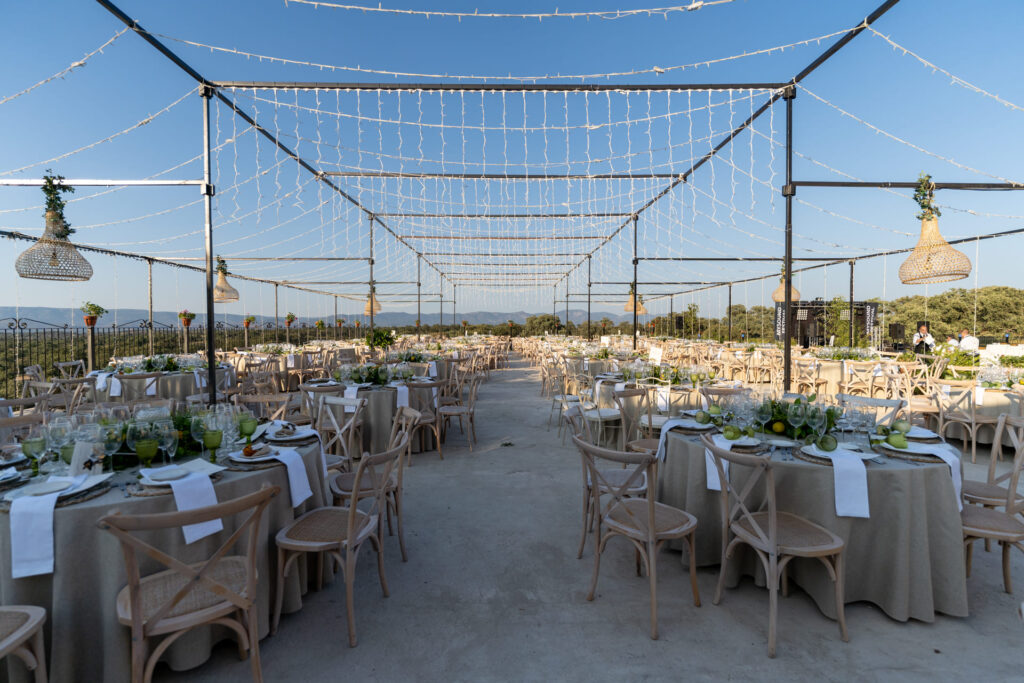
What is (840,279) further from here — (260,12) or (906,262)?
(260,12)

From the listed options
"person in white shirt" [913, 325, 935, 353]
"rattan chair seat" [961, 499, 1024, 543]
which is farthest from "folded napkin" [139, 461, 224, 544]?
"person in white shirt" [913, 325, 935, 353]

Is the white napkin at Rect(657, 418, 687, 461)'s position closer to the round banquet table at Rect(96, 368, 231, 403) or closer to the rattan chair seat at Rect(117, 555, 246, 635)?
the rattan chair seat at Rect(117, 555, 246, 635)

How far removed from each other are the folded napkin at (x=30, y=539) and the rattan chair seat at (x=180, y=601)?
31 cm

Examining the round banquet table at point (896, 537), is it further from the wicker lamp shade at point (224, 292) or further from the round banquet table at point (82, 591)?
the wicker lamp shade at point (224, 292)

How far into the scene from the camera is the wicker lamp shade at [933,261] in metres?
4.50

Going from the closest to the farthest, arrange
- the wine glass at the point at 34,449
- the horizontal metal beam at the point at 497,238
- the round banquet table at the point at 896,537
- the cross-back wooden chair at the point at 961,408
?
the wine glass at the point at 34,449
the round banquet table at the point at 896,537
the cross-back wooden chair at the point at 961,408
the horizontal metal beam at the point at 497,238

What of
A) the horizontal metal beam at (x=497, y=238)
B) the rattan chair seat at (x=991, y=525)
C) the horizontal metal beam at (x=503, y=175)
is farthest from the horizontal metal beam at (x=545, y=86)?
the horizontal metal beam at (x=497, y=238)

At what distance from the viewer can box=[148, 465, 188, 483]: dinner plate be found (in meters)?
2.19

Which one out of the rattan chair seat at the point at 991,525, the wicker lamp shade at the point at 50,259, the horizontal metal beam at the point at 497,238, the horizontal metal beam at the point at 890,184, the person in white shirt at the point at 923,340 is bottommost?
Answer: the rattan chair seat at the point at 991,525

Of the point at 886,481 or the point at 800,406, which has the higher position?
the point at 800,406

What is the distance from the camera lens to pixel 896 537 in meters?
2.52

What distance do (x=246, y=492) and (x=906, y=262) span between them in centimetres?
596

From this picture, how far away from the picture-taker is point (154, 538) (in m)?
2.02

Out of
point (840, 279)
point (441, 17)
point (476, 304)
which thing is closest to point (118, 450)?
point (441, 17)
